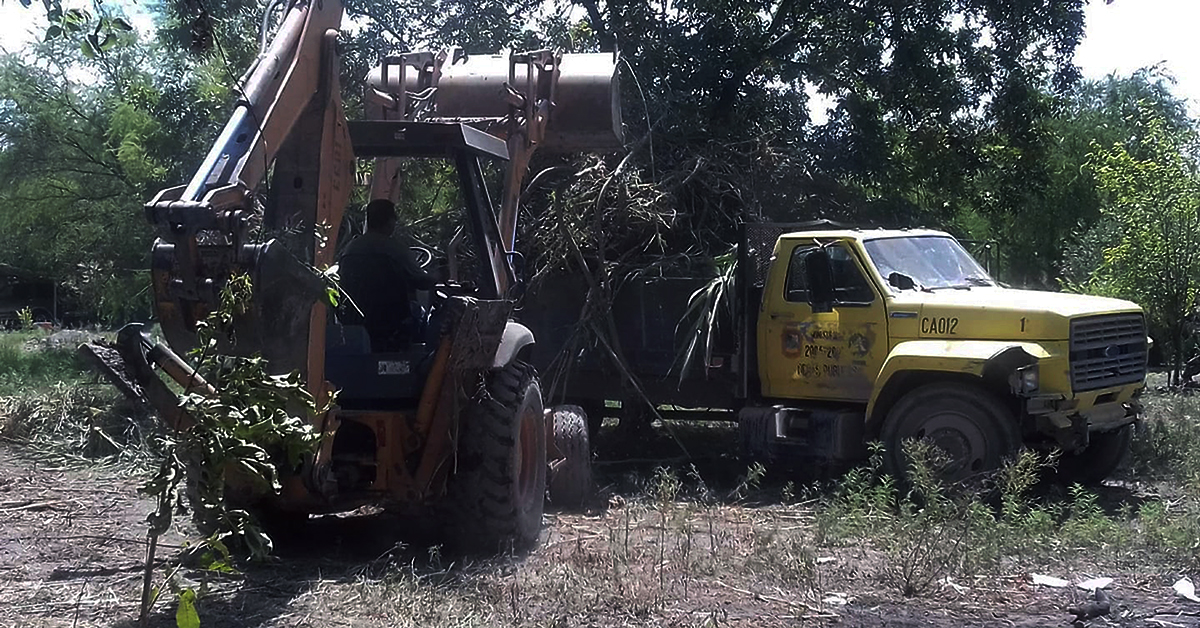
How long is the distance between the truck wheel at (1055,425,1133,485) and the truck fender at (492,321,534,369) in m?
4.54

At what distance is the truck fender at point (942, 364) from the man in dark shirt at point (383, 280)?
12.3 ft

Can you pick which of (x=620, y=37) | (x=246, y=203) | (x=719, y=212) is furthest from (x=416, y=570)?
(x=620, y=37)

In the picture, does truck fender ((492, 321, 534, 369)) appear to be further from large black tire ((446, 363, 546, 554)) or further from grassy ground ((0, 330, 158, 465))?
grassy ground ((0, 330, 158, 465))

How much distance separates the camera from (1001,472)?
325 inches

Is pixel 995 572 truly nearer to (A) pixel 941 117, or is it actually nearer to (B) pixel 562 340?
(B) pixel 562 340

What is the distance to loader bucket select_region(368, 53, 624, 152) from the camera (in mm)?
9016

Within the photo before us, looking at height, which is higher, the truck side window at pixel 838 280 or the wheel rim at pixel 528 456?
the truck side window at pixel 838 280

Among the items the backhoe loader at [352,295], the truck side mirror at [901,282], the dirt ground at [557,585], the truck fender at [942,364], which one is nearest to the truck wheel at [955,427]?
the truck fender at [942,364]

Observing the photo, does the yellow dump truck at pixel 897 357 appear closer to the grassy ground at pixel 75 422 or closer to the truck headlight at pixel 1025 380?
the truck headlight at pixel 1025 380

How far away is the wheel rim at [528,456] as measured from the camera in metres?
7.87

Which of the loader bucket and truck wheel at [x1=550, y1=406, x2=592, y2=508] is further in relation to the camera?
truck wheel at [x1=550, y1=406, x2=592, y2=508]

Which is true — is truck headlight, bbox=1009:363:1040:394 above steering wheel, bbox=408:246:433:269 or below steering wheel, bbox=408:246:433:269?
below

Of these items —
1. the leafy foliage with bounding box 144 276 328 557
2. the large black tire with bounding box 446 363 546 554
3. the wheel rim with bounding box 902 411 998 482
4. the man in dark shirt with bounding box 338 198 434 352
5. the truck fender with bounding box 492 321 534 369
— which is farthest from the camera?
the wheel rim with bounding box 902 411 998 482

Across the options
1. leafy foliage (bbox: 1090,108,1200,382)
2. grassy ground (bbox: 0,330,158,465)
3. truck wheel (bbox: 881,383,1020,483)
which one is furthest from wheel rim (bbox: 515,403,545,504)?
leafy foliage (bbox: 1090,108,1200,382)
